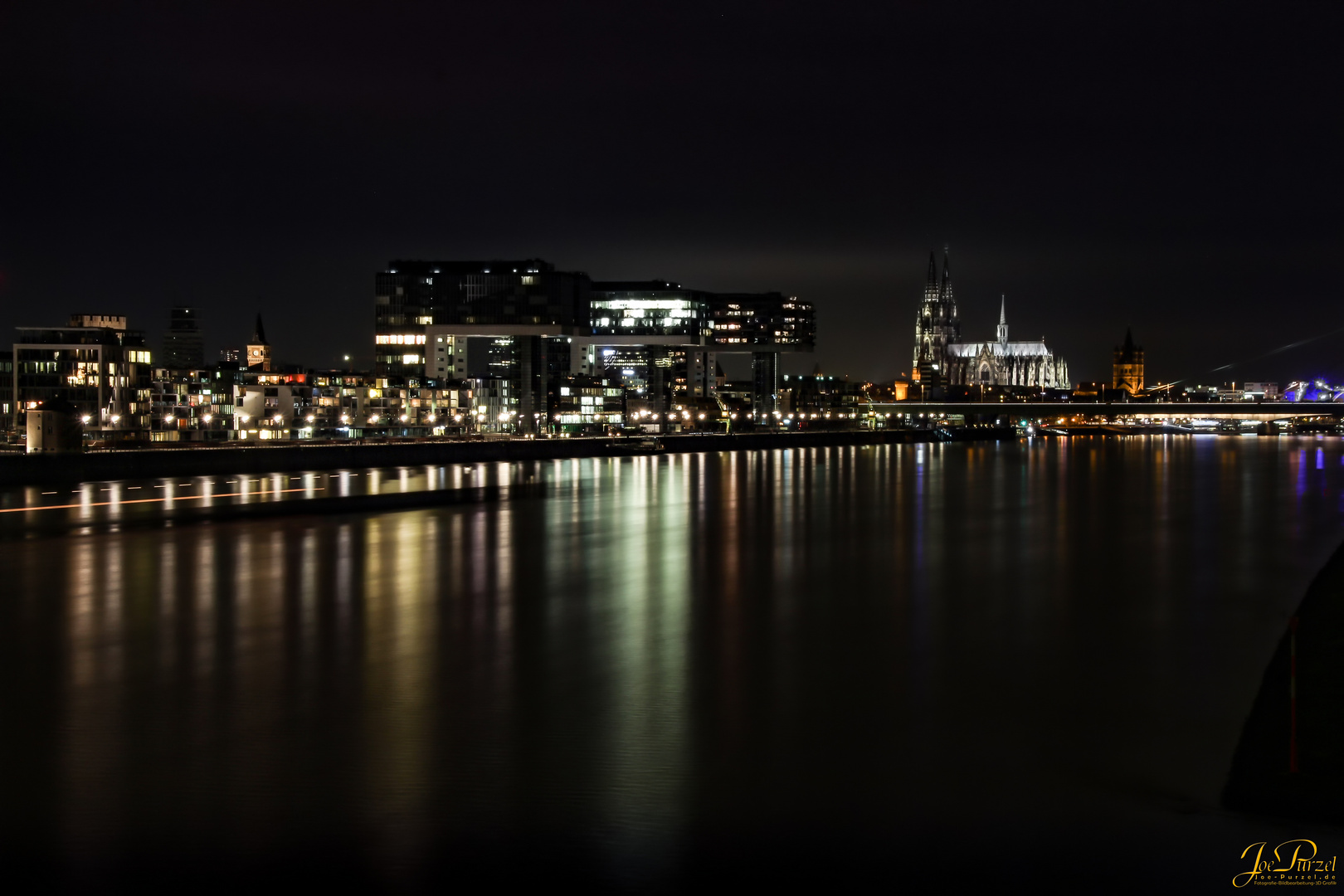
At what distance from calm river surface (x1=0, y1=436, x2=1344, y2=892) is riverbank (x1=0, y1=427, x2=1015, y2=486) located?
26.6m

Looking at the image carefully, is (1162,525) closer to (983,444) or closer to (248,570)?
(248,570)

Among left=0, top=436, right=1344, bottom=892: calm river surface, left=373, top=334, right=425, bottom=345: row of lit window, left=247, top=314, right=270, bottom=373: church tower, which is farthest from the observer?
left=247, top=314, right=270, bottom=373: church tower

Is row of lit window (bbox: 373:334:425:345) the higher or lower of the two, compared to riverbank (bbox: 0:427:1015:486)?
higher

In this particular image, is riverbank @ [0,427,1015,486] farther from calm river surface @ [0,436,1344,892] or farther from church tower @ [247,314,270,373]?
church tower @ [247,314,270,373]

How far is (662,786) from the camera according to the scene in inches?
401

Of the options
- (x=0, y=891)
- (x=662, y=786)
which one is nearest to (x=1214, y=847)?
(x=662, y=786)

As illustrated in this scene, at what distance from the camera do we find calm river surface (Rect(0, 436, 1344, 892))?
8.73m

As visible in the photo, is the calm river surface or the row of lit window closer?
the calm river surface
